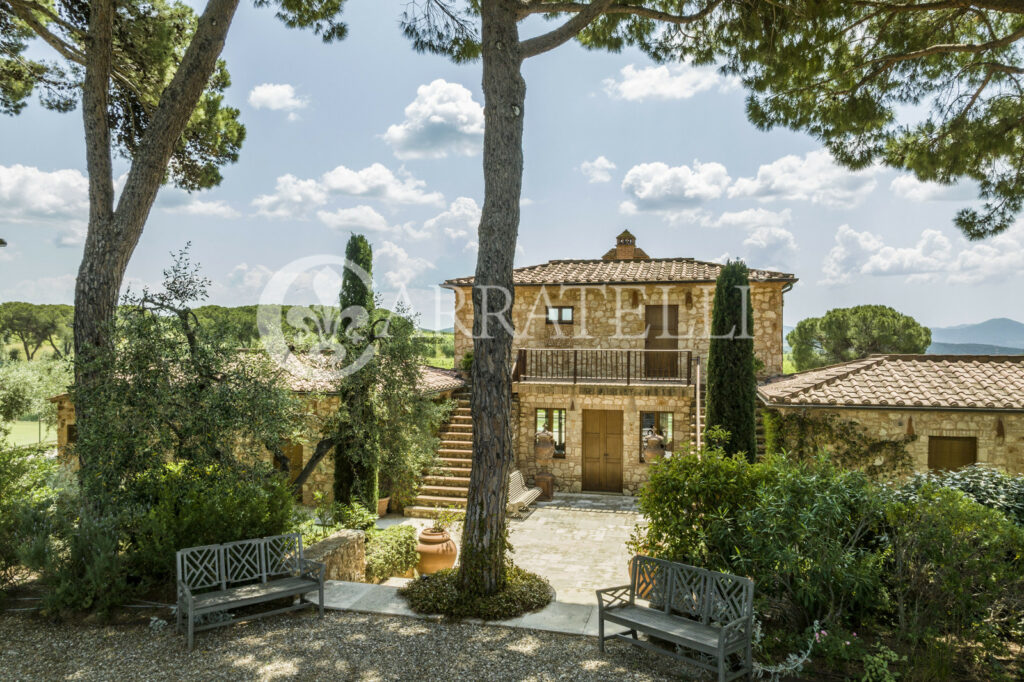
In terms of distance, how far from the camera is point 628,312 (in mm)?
17266

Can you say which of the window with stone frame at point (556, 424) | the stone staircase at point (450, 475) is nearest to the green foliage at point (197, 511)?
the stone staircase at point (450, 475)

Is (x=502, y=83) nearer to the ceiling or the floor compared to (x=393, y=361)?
nearer to the ceiling

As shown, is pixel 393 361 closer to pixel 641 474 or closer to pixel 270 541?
pixel 270 541

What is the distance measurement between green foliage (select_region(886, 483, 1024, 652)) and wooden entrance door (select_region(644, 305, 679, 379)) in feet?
39.4

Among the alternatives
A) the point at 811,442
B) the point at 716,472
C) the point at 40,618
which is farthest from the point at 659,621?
the point at 811,442

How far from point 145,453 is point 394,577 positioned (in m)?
4.19

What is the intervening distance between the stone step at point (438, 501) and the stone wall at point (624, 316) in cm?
598

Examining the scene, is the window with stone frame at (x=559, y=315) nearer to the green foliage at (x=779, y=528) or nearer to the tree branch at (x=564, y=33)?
the tree branch at (x=564, y=33)

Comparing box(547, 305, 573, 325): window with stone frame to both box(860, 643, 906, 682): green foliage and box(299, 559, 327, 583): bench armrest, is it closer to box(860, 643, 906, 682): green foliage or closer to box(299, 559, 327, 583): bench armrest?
box(299, 559, 327, 583): bench armrest

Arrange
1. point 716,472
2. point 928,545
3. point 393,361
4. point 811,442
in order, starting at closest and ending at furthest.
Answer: point 928,545
point 716,472
point 393,361
point 811,442

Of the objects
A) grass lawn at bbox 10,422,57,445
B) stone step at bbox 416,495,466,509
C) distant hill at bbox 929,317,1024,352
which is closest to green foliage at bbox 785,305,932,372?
stone step at bbox 416,495,466,509

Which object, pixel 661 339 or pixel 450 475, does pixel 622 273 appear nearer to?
pixel 661 339

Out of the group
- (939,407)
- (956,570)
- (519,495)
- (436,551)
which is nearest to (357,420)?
(436,551)

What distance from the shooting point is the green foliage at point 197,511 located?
5.85 m
